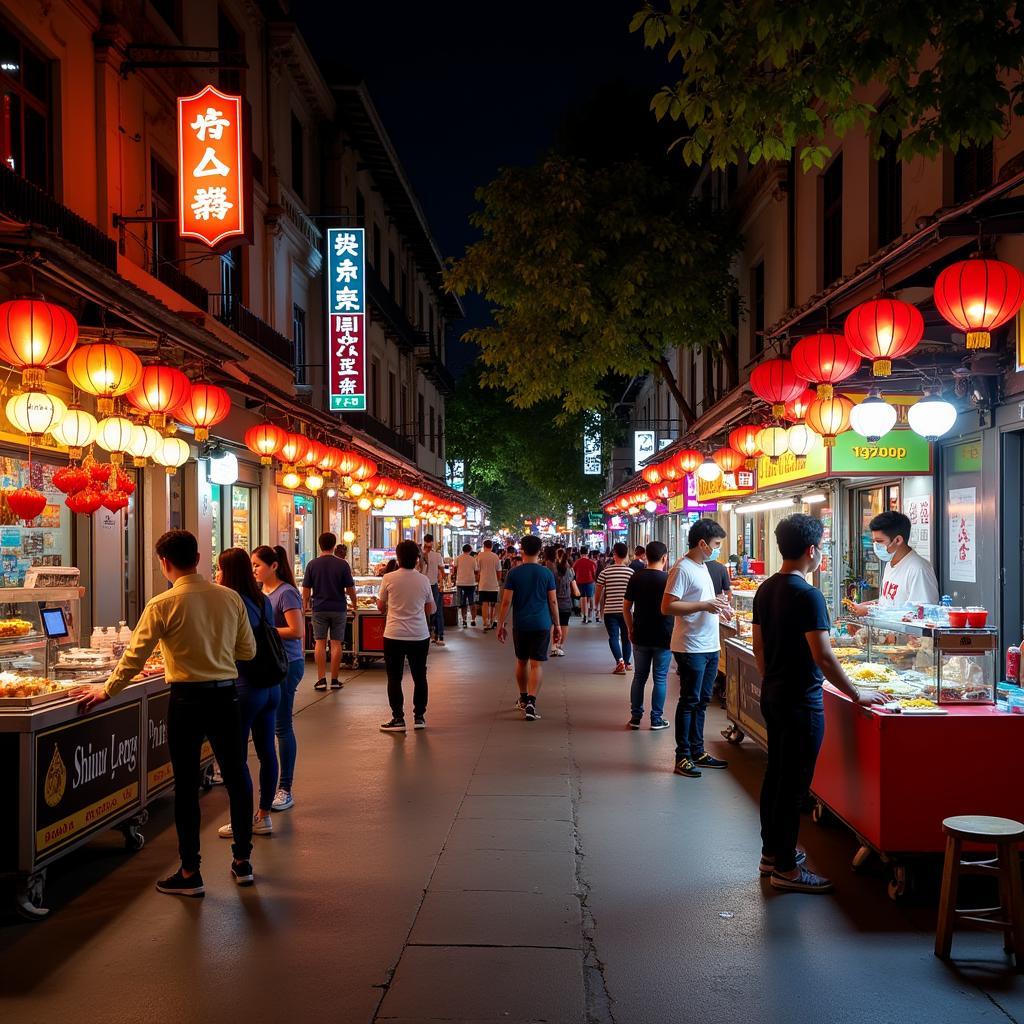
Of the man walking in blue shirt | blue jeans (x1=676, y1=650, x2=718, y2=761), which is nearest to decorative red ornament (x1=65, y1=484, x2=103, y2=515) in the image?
the man walking in blue shirt

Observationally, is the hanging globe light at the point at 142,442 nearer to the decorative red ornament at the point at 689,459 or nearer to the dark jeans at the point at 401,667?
the dark jeans at the point at 401,667

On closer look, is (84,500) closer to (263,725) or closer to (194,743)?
(263,725)

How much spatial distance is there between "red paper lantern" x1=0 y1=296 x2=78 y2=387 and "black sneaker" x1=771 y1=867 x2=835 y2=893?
637 centimetres

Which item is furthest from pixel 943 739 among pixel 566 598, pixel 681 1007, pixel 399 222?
pixel 399 222

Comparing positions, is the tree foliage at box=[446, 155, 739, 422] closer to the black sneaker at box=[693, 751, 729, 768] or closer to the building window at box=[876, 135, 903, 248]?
the building window at box=[876, 135, 903, 248]

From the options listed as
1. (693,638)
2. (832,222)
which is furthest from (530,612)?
(832,222)

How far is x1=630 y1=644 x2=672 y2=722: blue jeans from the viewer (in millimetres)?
10703

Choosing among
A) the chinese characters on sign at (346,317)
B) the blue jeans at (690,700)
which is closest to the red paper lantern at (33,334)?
the blue jeans at (690,700)

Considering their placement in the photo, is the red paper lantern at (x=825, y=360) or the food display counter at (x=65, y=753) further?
the red paper lantern at (x=825, y=360)

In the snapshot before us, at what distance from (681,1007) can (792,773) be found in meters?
1.92

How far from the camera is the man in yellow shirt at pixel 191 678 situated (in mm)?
5715

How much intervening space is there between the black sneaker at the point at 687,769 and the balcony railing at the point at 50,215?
674 cm

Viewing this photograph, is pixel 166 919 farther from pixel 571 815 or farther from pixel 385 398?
pixel 385 398

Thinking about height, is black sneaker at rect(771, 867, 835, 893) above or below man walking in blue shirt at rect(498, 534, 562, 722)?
below
